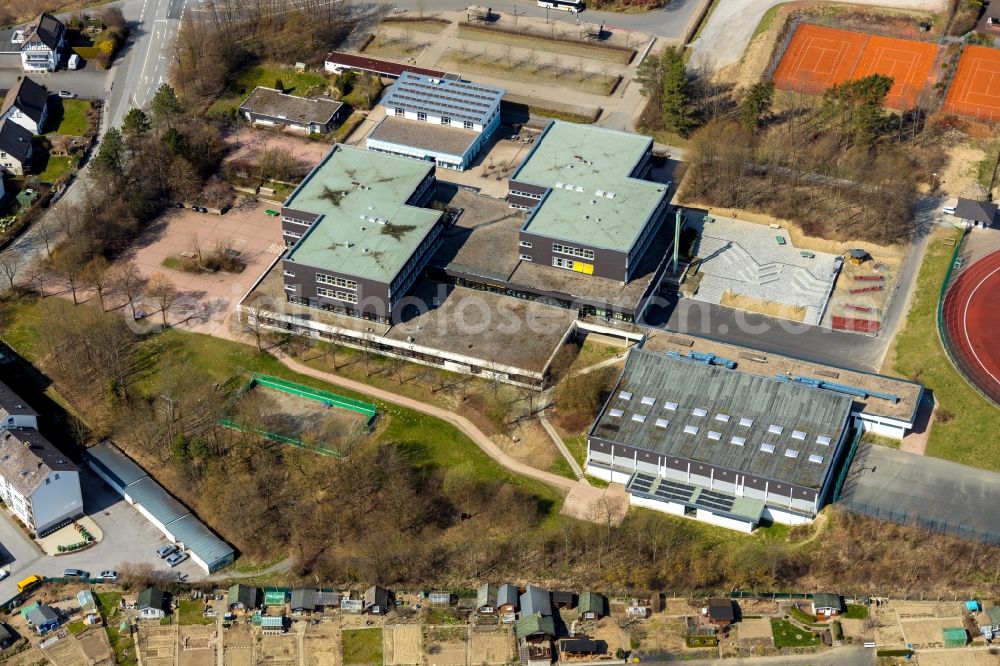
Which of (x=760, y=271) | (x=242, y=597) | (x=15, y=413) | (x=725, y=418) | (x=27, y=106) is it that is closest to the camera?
(x=242, y=597)

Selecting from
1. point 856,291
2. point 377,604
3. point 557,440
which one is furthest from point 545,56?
point 377,604

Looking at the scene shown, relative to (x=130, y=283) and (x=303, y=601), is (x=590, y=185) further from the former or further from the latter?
(x=303, y=601)

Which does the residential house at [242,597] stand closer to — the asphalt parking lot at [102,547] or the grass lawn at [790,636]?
the asphalt parking lot at [102,547]

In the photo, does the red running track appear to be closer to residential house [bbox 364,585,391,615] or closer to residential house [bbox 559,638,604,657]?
residential house [bbox 559,638,604,657]

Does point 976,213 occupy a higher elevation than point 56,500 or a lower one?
higher

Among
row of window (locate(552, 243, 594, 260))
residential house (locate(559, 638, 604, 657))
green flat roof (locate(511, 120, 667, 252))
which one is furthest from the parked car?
row of window (locate(552, 243, 594, 260))

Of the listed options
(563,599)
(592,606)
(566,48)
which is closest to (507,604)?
(563,599)

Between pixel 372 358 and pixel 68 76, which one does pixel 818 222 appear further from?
pixel 68 76
